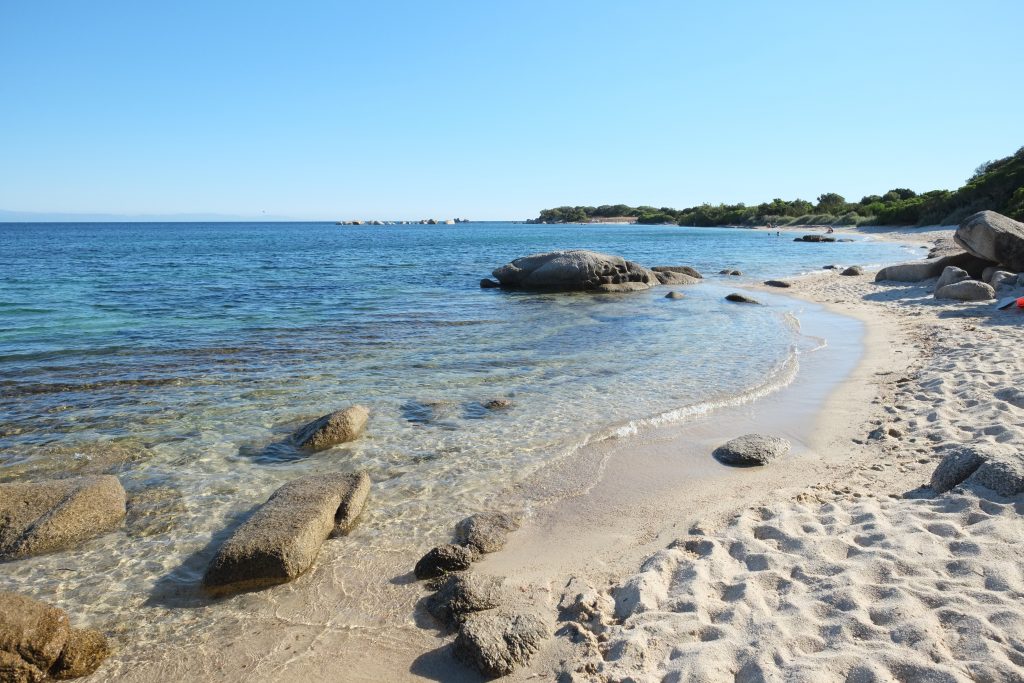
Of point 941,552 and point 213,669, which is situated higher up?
point 941,552

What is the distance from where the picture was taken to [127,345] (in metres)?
12.7

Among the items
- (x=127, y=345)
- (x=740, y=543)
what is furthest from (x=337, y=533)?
(x=127, y=345)

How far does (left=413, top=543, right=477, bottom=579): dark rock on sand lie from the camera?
187 inches

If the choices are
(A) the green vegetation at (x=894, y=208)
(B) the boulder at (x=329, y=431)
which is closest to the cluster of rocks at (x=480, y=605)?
(B) the boulder at (x=329, y=431)

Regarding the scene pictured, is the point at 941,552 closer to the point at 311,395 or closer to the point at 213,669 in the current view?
the point at 213,669

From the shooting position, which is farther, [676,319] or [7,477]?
[676,319]

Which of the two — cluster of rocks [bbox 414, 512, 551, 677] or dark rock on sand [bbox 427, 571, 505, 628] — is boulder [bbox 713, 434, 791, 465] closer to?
cluster of rocks [bbox 414, 512, 551, 677]

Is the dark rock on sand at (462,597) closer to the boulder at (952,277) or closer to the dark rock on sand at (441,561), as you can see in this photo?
the dark rock on sand at (441,561)

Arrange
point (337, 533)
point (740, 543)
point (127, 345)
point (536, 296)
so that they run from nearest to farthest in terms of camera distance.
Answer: point (740, 543), point (337, 533), point (127, 345), point (536, 296)

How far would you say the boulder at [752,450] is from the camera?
22.0 feet

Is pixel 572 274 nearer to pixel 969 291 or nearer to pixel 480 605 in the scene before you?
pixel 969 291

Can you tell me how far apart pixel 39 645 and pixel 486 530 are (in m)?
3.17

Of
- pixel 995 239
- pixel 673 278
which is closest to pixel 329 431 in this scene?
pixel 995 239

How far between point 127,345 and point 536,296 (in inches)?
531
